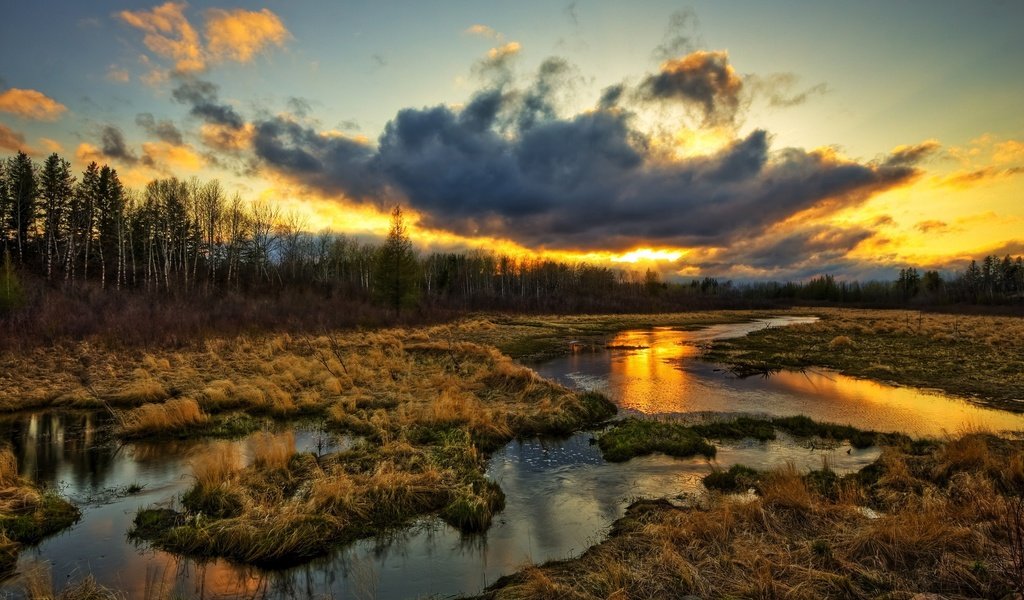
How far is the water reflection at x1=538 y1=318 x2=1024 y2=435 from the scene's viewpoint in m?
15.9

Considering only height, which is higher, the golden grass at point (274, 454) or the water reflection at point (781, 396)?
the golden grass at point (274, 454)

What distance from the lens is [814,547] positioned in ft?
22.7

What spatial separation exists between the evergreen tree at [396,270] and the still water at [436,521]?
1242 inches

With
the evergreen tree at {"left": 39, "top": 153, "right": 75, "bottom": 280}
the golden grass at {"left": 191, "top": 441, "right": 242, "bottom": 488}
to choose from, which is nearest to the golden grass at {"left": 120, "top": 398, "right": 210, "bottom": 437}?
the golden grass at {"left": 191, "top": 441, "right": 242, "bottom": 488}

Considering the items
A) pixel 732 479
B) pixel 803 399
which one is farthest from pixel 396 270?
pixel 732 479

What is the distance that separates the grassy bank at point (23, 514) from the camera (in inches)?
303

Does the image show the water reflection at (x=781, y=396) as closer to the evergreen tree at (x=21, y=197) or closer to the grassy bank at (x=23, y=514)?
the grassy bank at (x=23, y=514)

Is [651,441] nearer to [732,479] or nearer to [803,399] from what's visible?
[732,479]

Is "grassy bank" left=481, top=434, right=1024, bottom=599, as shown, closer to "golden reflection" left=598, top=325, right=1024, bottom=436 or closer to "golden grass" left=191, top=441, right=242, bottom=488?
"golden grass" left=191, top=441, right=242, bottom=488

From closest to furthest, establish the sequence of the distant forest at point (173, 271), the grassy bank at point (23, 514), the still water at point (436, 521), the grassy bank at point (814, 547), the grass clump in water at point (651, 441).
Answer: the grassy bank at point (814, 547) < the still water at point (436, 521) < the grassy bank at point (23, 514) < the grass clump in water at point (651, 441) < the distant forest at point (173, 271)

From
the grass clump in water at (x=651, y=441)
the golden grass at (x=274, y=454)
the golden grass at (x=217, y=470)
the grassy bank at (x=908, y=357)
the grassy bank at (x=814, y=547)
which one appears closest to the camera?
the grassy bank at (x=814, y=547)

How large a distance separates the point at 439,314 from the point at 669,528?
4565 cm

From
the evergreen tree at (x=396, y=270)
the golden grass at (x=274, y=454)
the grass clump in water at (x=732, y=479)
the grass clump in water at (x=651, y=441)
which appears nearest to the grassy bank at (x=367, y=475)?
the golden grass at (x=274, y=454)

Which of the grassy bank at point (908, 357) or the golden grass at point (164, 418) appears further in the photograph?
the grassy bank at point (908, 357)
